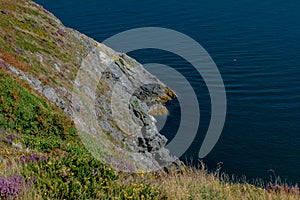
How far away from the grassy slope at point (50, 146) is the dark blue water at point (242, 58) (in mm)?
15706

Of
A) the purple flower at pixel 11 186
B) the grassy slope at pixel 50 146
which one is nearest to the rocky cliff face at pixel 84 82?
the grassy slope at pixel 50 146

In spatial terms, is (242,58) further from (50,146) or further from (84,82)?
(50,146)

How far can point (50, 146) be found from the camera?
794 inches

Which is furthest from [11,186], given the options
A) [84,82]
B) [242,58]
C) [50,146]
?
[242,58]

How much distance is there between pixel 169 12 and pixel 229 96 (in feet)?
183

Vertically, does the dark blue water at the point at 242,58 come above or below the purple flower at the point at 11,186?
below

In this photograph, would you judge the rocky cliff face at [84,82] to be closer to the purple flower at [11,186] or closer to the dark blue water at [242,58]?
the dark blue water at [242,58]

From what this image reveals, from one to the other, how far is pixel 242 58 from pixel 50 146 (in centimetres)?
6108

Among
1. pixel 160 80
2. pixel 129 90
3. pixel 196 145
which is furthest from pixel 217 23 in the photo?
pixel 196 145

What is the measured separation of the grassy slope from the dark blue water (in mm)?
15706

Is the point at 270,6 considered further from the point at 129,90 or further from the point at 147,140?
the point at 147,140

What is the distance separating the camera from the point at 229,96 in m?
62.4

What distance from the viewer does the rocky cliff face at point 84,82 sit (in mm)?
32000

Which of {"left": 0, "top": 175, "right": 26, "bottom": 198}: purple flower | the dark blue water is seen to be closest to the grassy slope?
{"left": 0, "top": 175, "right": 26, "bottom": 198}: purple flower
